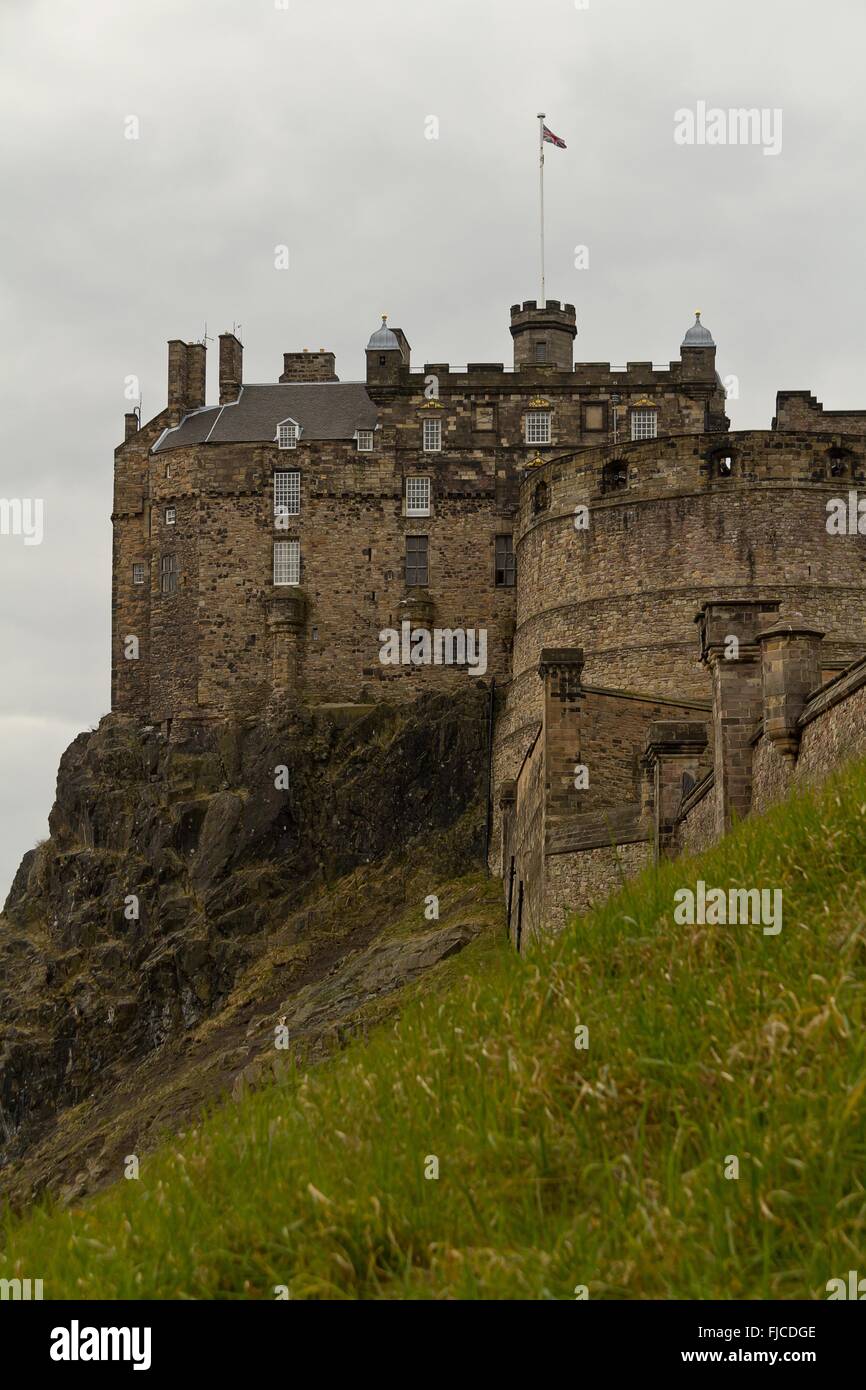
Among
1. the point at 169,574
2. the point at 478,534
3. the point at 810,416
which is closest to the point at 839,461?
the point at 810,416

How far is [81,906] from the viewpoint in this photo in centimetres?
5331

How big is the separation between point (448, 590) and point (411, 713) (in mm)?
3701

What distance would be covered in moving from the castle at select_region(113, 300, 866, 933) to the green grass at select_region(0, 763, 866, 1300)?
79.9 ft

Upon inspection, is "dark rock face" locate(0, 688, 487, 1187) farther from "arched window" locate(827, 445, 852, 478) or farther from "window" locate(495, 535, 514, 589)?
"arched window" locate(827, 445, 852, 478)

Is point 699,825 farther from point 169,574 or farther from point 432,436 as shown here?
point 169,574

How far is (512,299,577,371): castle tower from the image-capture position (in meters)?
57.7

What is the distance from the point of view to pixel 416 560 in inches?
2099

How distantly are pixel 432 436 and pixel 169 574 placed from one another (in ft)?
27.0

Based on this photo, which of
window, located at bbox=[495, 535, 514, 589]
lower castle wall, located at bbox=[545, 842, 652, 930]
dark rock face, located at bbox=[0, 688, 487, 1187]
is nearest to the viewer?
lower castle wall, located at bbox=[545, 842, 652, 930]

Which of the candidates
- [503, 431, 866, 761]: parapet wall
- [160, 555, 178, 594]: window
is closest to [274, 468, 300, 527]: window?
[160, 555, 178, 594]: window

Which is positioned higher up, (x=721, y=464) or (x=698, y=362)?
(x=698, y=362)

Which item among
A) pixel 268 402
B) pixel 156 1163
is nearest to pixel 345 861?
pixel 268 402

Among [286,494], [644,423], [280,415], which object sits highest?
[280,415]

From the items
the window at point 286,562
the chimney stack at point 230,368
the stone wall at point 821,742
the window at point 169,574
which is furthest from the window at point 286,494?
the stone wall at point 821,742
